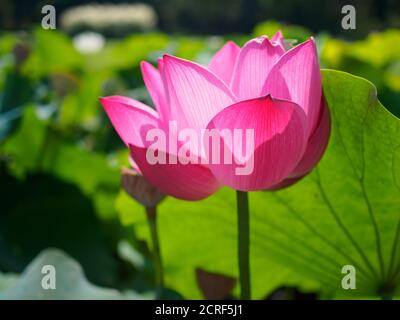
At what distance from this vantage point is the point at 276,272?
2.06 ft

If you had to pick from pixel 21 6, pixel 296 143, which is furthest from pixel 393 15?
pixel 296 143

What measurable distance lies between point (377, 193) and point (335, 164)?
4 centimetres

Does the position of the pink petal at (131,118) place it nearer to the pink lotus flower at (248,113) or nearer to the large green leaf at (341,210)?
the pink lotus flower at (248,113)

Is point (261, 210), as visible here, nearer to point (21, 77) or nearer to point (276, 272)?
point (276, 272)

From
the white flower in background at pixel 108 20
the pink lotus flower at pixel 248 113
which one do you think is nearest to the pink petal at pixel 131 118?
the pink lotus flower at pixel 248 113

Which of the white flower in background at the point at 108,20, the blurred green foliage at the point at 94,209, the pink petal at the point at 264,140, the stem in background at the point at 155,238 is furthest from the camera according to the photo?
the white flower in background at the point at 108,20

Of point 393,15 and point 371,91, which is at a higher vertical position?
point 393,15

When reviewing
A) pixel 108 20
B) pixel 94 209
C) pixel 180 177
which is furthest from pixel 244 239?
pixel 108 20

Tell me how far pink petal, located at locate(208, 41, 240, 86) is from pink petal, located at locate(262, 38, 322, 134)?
2.9 inches

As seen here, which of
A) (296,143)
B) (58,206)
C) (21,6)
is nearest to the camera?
(296,143)

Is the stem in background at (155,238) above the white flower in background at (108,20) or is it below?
below

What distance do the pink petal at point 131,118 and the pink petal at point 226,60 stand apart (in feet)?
0.23

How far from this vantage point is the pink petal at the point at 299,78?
39cm

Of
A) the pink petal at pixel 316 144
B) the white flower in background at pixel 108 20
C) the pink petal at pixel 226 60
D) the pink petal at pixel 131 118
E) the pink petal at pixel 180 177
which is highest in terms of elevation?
the white flower in background at pixel 108 20
